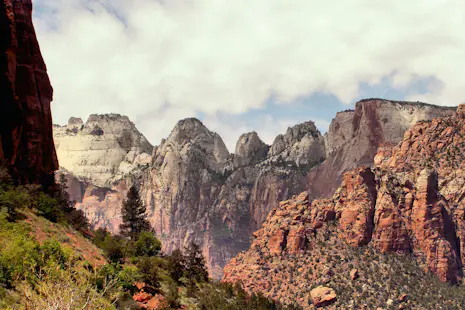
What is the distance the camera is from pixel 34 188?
52781mm

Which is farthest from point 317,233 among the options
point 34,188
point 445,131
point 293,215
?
point 34,188

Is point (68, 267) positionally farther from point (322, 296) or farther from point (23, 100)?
point (322, 296)

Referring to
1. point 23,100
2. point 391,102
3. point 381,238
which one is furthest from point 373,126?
point 23,100

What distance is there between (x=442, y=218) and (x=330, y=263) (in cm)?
2893

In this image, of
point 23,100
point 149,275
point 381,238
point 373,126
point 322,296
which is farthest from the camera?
point 373,126

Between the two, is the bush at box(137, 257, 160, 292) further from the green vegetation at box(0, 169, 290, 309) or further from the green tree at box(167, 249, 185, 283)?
the green tree at box(167, 249, 185, 283)

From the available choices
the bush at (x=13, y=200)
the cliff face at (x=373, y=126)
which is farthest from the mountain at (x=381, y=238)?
the bush at (x=13, y=200)

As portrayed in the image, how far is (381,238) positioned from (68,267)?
304ft

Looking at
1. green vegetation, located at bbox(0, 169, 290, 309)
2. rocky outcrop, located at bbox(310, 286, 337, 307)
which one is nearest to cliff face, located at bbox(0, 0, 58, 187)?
green vegetation, located at bbox(0, 169, 290, 309)

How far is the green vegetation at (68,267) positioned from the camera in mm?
24128

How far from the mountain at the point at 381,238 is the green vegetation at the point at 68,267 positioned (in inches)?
1451

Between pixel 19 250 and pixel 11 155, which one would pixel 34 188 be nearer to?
pixel 11 155

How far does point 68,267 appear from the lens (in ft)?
85.5

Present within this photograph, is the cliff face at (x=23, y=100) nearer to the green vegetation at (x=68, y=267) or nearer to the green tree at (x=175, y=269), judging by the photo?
the green vegetation at (x=68, y=267)
